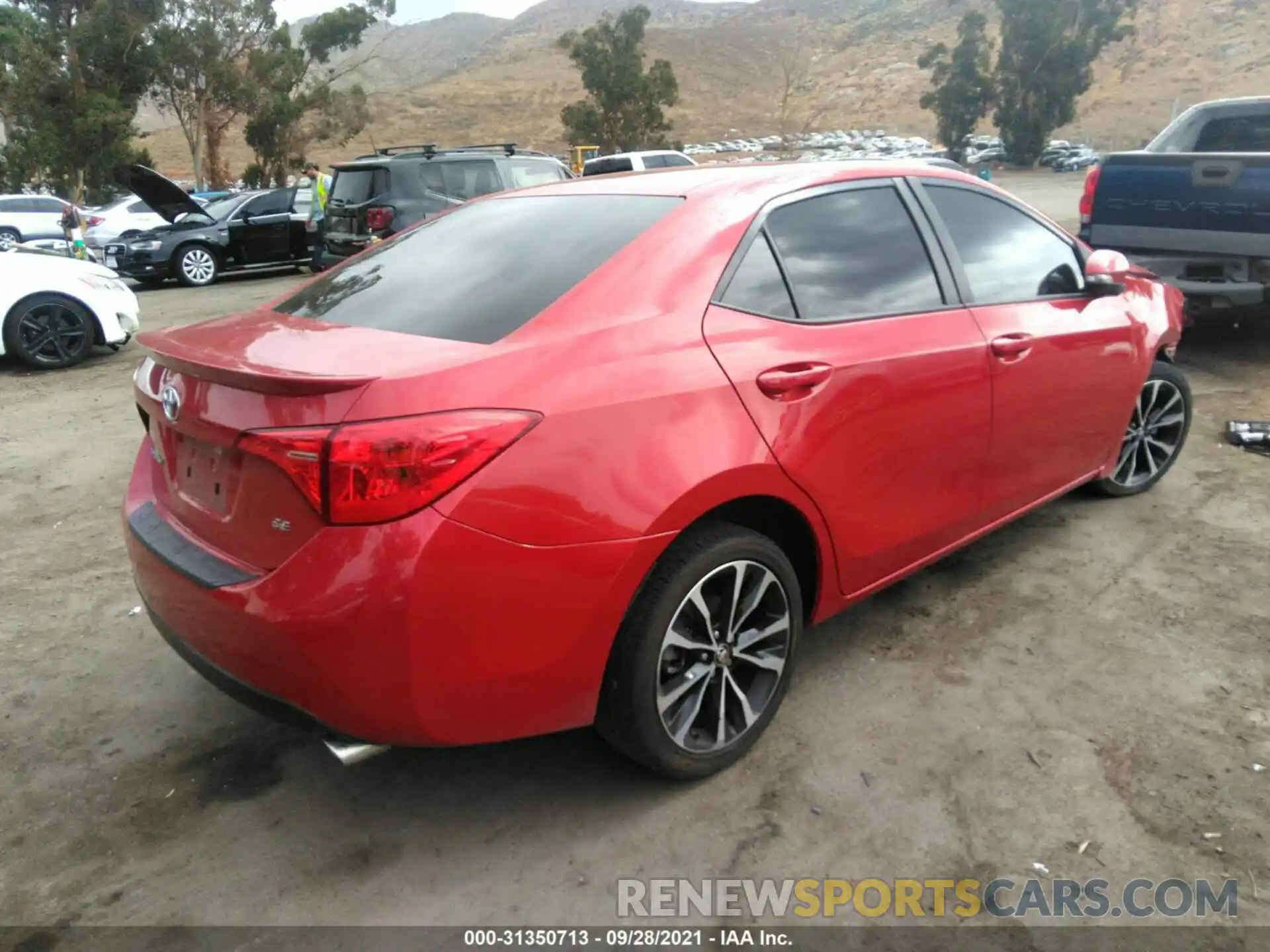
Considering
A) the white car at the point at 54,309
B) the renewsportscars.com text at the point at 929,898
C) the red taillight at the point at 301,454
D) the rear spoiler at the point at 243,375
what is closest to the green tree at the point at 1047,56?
the white car at the point at 54,309

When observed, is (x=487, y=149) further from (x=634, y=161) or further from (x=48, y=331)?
(x=48, y=331)

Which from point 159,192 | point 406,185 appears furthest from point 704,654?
point 159,192

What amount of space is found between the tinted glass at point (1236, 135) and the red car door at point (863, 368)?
566 cm

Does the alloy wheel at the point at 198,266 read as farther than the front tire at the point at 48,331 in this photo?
Yes

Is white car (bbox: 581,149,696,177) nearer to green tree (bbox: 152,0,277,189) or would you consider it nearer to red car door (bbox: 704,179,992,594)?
red car door (bbox: 704,179,992,594)

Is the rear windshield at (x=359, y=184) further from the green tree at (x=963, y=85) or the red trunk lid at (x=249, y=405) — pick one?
the green tree at (x=963, y=85)

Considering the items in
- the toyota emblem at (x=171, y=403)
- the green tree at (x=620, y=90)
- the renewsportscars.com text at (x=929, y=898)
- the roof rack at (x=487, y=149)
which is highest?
the green tree at (x=620, y=90)

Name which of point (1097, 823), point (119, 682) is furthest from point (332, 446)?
point (1097, 823)

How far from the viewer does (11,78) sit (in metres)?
31.5

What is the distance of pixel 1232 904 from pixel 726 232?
214 centimetres

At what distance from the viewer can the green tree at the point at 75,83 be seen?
Answer: 3025 centimetres

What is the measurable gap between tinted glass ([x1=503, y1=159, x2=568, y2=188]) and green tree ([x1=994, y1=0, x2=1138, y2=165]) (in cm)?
3984

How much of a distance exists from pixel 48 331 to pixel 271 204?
8199 mm

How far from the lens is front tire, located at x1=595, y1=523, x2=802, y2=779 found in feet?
8.13
